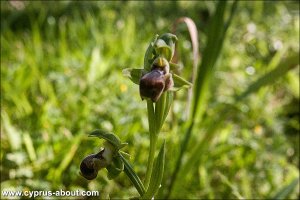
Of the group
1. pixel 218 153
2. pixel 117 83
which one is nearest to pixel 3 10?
pixel 117 83

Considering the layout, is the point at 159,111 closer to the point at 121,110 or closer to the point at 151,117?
the point at 151,117

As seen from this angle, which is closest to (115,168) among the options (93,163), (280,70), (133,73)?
(93,163)

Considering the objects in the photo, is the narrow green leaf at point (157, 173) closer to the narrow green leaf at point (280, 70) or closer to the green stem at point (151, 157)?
the green stem at point (151, 157)

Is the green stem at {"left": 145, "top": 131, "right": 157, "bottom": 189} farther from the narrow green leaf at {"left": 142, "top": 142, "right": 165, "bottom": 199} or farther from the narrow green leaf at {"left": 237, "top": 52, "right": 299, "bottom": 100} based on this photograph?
the narrow green leaf at {"left": 237, "top": 52, "right": 299, "bottom": 100}

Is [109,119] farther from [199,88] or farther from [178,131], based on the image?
[199,88]

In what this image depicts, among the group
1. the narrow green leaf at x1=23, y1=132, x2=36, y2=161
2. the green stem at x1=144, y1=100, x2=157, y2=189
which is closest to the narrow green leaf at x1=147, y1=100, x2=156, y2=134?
the green stem at x1=144, y1=100, x2=157, y2=189
